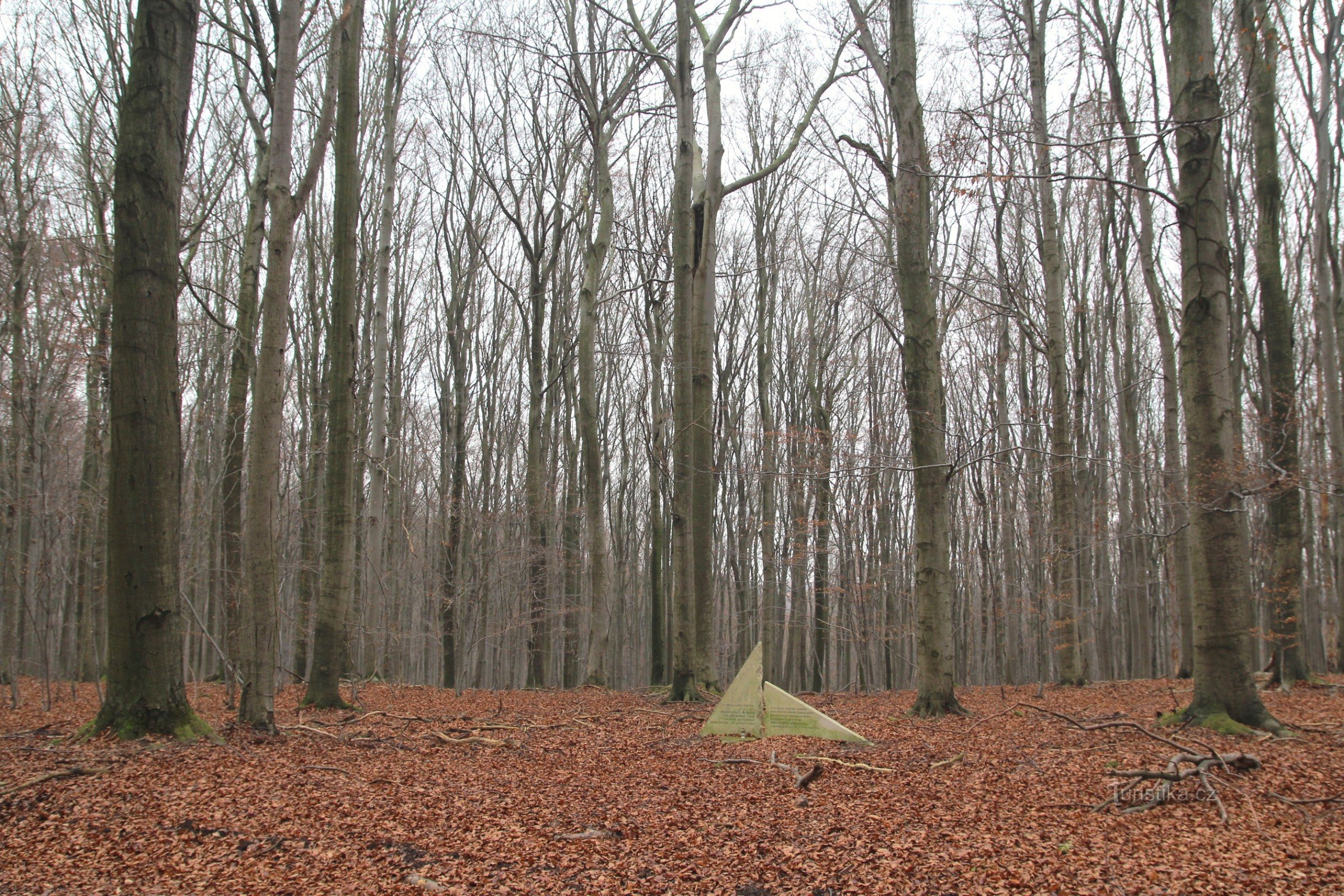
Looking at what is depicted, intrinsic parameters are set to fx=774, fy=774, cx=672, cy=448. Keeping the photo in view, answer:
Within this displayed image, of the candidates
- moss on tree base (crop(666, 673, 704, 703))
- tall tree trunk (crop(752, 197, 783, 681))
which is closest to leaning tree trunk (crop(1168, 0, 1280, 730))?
moss on tree base (crop(666, 673, 704, 703))

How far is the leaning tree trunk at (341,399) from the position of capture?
7723 millimetres

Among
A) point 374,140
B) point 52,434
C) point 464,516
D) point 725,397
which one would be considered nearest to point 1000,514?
point 725,397

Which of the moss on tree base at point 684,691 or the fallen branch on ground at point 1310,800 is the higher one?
the fallen branch on ground at point 1310,800

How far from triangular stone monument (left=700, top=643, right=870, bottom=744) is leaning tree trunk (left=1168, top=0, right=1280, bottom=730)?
107 inches

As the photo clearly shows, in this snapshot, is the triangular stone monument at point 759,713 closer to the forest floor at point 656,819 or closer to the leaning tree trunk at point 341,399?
the forest floor at point 656,819

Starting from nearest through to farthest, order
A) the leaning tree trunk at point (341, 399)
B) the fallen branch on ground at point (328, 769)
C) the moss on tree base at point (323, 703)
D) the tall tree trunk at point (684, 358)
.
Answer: the fallen branch on ground at point (328, 769) < the leaning tree trunk at point (341, 399) < the moss on tree base at point (323, 703) < the tall tree trunk at point (684, 358)

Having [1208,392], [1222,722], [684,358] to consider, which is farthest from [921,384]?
[1222,722]

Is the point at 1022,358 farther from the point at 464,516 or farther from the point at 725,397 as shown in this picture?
the point at 464,516

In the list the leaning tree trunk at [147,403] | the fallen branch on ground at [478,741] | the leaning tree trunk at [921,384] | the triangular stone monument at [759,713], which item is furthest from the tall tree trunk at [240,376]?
the leaning tree trunk at [921,384]

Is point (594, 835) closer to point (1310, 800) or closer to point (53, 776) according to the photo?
point (53, 776)

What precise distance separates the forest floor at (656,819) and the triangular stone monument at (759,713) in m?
0.32

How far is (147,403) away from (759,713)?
507 centimetres

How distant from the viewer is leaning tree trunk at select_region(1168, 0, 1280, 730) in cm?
523

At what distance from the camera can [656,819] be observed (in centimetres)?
405
